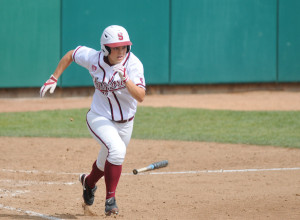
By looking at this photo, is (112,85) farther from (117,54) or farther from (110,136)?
(110,136)

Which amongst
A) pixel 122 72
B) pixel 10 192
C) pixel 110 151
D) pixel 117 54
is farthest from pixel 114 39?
pixel 10 192

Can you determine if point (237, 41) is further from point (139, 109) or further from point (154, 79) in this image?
point (139, 109)

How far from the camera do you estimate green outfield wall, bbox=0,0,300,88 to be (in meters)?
15.8

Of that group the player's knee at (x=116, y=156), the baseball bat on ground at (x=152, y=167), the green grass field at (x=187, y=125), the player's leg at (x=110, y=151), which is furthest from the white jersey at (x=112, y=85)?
the green grass field at (x=187, y=125)

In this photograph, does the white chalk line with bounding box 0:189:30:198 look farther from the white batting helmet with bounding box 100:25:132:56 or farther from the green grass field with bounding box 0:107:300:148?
the green grass field with bounding box 0:107:300:148

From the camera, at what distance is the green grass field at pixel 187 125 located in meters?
11.9

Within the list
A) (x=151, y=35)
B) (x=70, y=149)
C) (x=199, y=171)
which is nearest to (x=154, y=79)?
(x=151, y=35)

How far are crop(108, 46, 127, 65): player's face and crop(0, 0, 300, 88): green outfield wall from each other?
9.87 metres

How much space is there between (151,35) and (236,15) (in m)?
2.55

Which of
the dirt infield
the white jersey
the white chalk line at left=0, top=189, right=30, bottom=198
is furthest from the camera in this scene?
the white chalk line at left=0, top=189, right=30, bottom=198

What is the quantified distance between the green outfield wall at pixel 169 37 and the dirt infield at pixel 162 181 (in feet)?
16.0

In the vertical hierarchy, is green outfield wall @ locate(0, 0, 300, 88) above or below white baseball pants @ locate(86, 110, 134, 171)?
above

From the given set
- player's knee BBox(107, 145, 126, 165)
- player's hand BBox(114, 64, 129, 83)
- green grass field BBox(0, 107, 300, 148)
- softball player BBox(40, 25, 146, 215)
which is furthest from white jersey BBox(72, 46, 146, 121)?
green grass field BBox(0, 107, 300, 148)

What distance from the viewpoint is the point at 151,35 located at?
17.1 meters
